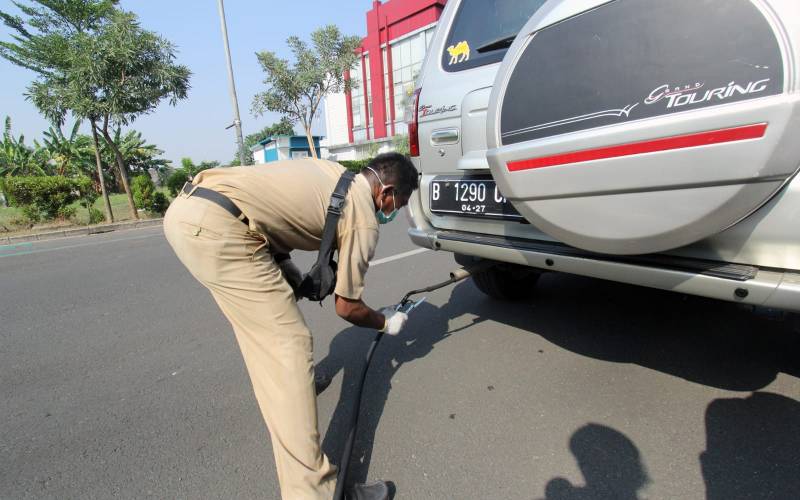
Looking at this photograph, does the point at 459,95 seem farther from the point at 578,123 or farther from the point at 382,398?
the point at 382,398

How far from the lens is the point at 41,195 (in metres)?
9.72

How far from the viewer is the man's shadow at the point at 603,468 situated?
151cm

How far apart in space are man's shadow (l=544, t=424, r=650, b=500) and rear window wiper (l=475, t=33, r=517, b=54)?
1810 mm

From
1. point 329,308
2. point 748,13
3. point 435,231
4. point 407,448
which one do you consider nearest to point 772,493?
point 407,448

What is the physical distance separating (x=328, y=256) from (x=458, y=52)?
4.75 ft

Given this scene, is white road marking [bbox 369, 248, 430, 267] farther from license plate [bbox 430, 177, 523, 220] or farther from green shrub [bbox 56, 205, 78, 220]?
green shrub [bbox 56, 205, 78, 220]

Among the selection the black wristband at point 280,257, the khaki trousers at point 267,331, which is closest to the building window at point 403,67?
the black wristband at point 280,257

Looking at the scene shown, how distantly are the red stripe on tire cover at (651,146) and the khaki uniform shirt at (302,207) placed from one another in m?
0.66

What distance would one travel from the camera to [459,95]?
219 cm

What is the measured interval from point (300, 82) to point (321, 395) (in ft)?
64.2

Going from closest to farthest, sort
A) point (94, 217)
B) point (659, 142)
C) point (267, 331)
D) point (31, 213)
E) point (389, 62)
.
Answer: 1. point (659, 142)
2. point (267, 331)
3. point (31, 213)
4. point (94, 217)
5. point (389, 62)

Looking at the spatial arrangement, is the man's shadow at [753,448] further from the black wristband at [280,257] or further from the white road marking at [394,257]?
the white road marking at [394,257]

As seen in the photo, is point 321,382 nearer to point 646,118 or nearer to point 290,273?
point 290,273

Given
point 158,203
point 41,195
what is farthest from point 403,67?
point 41,195
